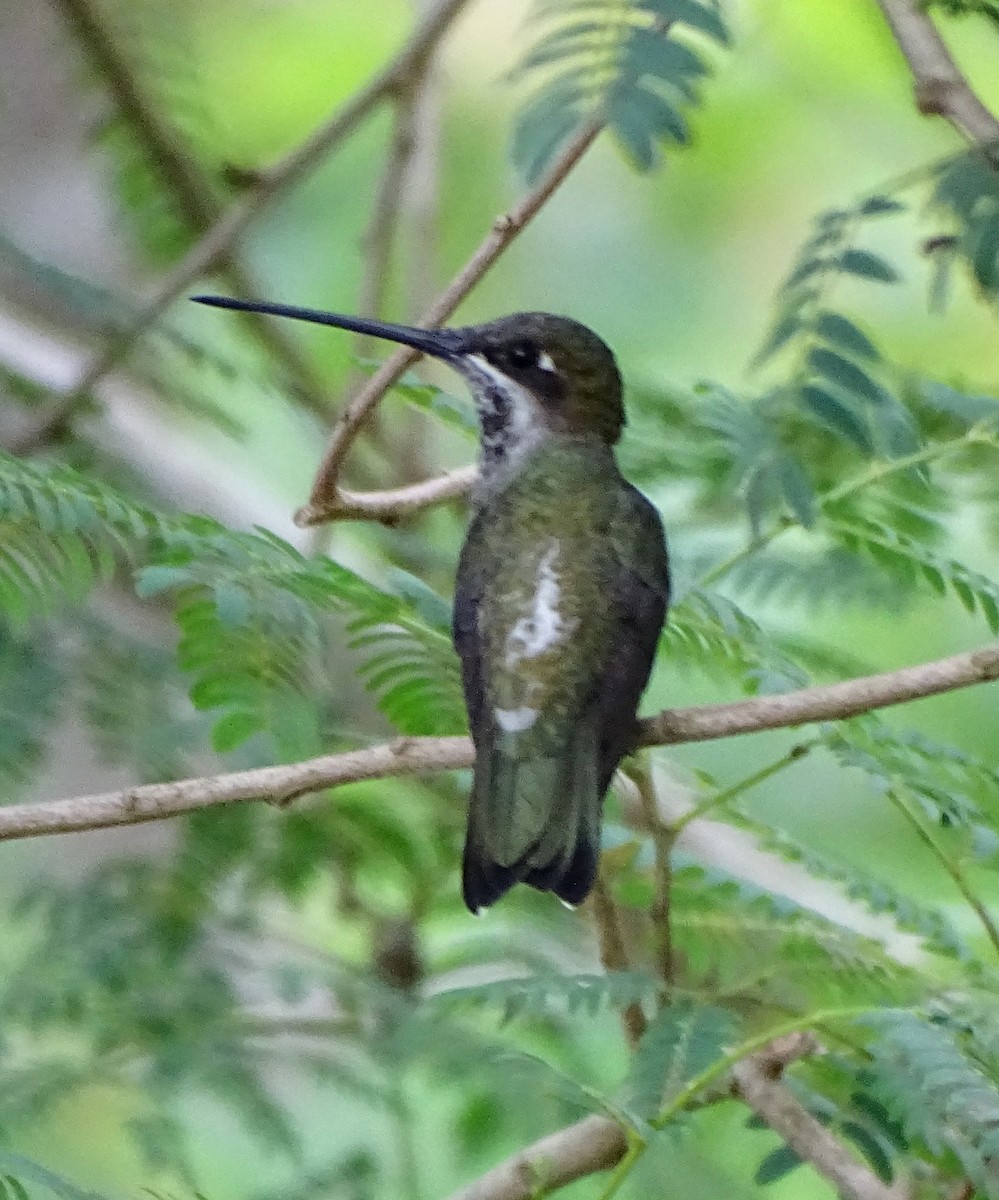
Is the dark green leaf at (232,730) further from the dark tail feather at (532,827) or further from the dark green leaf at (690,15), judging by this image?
the dark green leaf at (690,15)

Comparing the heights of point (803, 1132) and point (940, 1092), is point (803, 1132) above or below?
below

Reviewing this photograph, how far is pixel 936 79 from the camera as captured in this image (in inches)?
54.3

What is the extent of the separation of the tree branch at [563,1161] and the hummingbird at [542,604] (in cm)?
24

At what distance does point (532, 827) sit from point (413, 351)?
1.28 ft

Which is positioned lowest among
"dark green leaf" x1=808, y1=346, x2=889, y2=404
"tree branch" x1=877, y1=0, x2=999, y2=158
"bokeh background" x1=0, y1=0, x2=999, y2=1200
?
"bokeh background" x1=0, y1=0, x2=999, y2=1200

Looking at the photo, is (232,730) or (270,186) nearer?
(232,730)

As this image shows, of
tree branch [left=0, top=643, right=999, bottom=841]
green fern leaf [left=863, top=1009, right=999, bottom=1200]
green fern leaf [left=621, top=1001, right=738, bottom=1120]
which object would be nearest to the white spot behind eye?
tree branch [left=0, top=643, right=999, bottom=841]

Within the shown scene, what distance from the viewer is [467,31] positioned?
156 inches

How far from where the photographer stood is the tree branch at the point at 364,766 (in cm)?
106

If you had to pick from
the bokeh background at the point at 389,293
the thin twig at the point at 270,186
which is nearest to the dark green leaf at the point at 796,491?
the bokeh background at the point at 389,293

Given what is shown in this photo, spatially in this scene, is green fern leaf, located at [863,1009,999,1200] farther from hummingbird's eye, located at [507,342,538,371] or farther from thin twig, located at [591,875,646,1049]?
hummingbird's eye, located at [507,342,538,371]

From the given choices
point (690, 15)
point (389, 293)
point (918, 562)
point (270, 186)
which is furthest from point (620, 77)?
point (389, 293)

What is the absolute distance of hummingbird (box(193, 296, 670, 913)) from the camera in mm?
1229

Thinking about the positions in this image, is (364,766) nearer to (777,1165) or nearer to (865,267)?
(777,1165)
